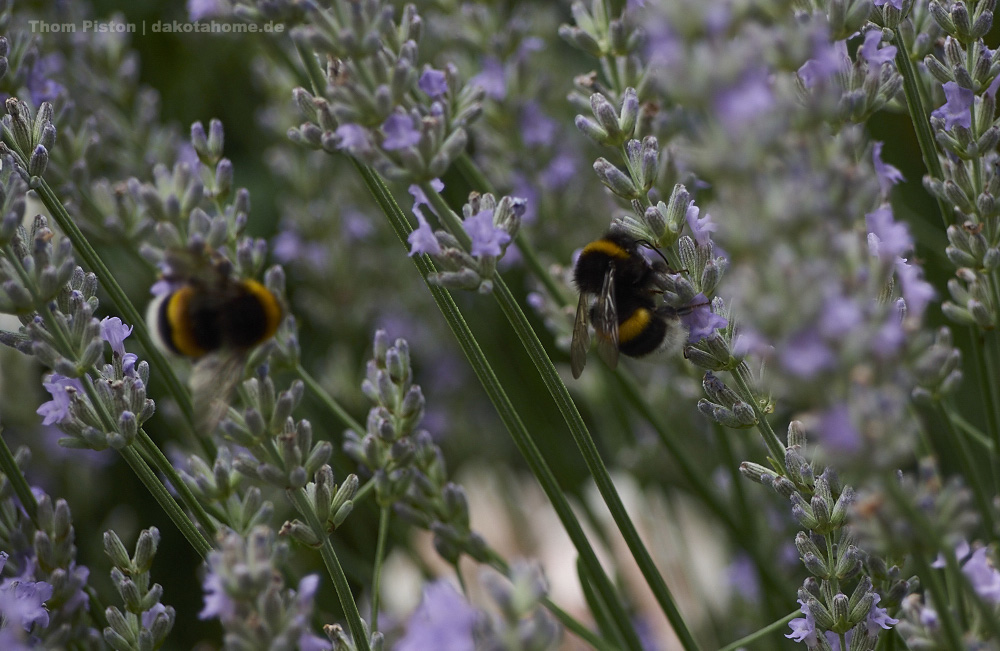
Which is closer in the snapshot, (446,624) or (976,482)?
(446,624)

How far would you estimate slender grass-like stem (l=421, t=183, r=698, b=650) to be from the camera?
964 millimetres

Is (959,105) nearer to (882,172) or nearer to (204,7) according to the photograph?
(882,172)

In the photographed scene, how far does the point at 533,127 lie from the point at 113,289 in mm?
938

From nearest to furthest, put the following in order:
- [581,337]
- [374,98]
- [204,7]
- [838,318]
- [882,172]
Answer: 1. [838,318]
2. [374,98]
3. [882,172]
4. [581,337]
5. [204,7]

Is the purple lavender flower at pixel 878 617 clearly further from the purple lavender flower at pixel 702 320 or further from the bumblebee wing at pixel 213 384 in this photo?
the bumblebee wing at pixel 213 384

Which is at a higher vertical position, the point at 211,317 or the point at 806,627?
the point at 211,317

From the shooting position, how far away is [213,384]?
3.28ft

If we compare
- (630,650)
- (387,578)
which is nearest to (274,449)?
(630,650)

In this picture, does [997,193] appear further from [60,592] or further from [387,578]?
[387,578]

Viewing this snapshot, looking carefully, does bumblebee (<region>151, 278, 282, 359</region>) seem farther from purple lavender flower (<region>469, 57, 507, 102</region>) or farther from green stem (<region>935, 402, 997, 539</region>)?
green stem (<region>935, 402, 997, 539</region>)

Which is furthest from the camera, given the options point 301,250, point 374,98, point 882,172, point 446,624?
point 301,250

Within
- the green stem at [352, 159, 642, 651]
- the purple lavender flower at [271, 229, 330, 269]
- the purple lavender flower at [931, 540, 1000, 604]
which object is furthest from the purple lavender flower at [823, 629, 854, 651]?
the purple lavender flower at [271, 229, 330, 269]

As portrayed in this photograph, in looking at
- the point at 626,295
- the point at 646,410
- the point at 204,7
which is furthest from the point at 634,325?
the point at 204,7

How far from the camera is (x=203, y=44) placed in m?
2.41
